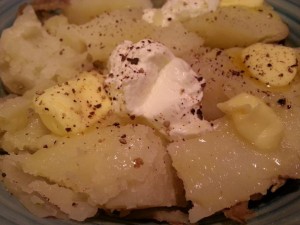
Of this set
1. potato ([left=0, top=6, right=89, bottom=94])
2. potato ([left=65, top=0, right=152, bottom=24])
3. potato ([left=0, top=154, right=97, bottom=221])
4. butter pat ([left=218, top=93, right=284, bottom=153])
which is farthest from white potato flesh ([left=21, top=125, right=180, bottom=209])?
potato ([left=65, top=0, right=152, bottom=24])

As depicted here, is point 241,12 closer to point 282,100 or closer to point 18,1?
point 282,100

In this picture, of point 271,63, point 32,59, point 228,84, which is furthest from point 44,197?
point 271,63

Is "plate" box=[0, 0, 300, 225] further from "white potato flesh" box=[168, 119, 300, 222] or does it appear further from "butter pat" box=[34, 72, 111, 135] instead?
"butter pat" box=[34, 72, 111, 135]

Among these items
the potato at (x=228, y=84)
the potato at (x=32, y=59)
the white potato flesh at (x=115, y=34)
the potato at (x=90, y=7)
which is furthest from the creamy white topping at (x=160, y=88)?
the potato at (x=90, y=7)

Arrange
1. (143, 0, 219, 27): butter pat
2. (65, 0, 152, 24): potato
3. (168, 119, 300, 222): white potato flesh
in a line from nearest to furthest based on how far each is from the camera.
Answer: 1. (168, 119, 300, 222): white potato flesh
2. (143, 0, 219, 27): butter pat
3. (65, 0, 152, 24): potato

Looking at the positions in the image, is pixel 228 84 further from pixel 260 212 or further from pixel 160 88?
pixel 260 212

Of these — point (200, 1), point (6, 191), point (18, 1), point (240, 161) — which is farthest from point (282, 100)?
point (18, 1)
